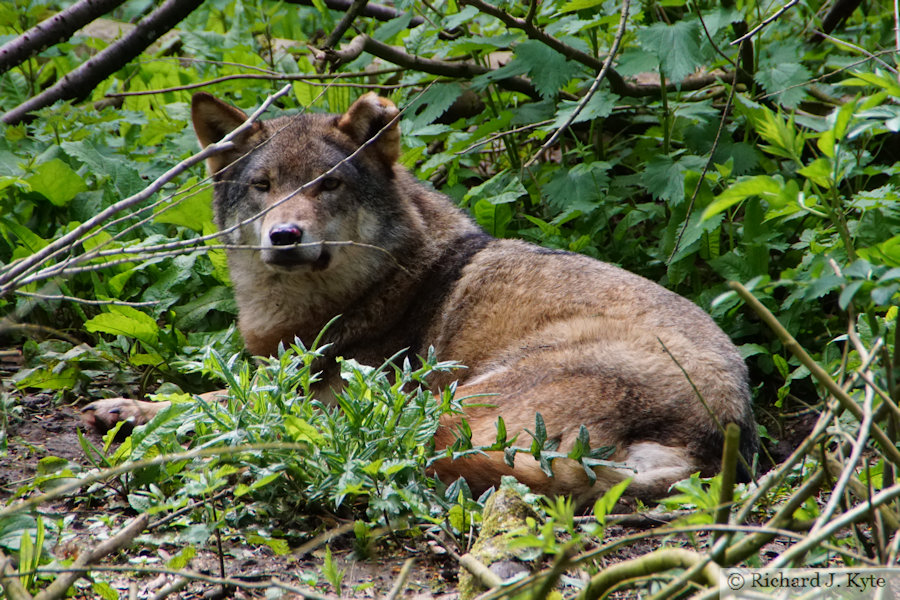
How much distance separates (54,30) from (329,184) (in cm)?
164

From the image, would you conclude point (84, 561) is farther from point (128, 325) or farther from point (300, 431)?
point (128, 325)

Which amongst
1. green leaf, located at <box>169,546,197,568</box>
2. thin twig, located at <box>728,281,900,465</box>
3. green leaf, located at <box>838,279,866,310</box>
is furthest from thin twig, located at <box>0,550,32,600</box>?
green leaf, located at <box>838,279,866,310</box>

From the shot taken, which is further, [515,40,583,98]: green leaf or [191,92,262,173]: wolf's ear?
[515,40,583,98]: green leaf

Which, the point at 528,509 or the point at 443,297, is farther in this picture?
the point at 443,297

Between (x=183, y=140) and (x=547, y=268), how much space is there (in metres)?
2.70

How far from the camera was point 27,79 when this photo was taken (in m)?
6.18

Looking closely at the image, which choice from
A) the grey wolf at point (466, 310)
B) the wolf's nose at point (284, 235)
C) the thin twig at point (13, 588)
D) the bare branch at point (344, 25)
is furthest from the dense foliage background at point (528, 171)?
the thin twig at point (13, 588)

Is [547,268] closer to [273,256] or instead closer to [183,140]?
[273,256]

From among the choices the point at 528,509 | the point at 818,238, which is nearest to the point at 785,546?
the point at 528,509

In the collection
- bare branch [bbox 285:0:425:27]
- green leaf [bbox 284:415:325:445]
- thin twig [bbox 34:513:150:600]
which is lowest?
green leaf [bbox 284:415:325:445]

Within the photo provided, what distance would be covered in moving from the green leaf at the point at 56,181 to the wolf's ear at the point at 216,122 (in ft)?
2.94

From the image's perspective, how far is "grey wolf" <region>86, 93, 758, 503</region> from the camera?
344 cm

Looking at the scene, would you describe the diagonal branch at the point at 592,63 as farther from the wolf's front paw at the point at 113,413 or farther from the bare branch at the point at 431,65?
the wolf's front paw at the point at 113,413

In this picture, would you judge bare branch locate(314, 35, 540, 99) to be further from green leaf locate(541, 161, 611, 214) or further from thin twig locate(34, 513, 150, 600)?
thin twig locate(34, 513, 150, 600)
